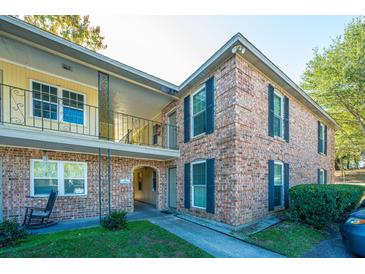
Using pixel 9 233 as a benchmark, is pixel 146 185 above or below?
below

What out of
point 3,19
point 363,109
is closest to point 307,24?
point 3,19

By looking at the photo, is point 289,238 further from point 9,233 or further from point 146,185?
point 146,185

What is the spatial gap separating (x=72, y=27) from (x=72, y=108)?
7.28 meters

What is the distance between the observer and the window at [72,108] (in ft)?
26.1

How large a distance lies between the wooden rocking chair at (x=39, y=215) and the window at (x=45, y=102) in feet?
9.82

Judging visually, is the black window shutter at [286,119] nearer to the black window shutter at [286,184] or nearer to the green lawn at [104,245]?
the black window shutter at [286,184]

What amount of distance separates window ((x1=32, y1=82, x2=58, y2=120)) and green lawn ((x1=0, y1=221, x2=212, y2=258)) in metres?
4.26

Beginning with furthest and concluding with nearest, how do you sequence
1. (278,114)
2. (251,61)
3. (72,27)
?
(72,27)
(278,114)
(251,61)

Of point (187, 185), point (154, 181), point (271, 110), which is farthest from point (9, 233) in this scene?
point (271, 110)

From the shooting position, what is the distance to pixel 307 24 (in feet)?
23.3

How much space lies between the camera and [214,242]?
5188 mm

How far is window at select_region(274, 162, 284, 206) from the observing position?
7871 millimetres

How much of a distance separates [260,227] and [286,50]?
8033 mm

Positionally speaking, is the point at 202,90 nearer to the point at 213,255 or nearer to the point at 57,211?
the point at 213,255
